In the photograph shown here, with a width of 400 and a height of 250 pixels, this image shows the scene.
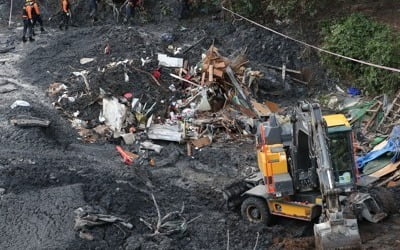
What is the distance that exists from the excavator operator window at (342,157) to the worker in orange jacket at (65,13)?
15708 mm

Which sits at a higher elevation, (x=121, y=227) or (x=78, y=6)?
(x=78, y=6)

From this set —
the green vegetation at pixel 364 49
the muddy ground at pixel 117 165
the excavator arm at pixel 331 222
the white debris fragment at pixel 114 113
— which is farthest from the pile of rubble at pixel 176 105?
the excavator arm at pixel 331 222

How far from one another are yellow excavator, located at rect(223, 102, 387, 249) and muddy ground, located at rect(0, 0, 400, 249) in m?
0.43

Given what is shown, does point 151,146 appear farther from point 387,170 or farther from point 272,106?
point 387,170

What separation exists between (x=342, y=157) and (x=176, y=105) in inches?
314

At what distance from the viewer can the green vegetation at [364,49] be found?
19.4 metres

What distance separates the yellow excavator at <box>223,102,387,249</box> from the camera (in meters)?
11.6

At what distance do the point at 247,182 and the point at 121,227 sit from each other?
338 cm

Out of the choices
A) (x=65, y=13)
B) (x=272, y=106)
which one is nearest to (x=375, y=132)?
(x=272, y=106)

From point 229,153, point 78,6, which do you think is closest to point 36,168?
point 229,153

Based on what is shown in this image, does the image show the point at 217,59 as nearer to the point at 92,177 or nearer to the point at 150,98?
the point at 150,98

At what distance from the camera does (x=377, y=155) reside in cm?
1553

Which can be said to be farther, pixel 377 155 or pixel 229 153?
pixel 229 153

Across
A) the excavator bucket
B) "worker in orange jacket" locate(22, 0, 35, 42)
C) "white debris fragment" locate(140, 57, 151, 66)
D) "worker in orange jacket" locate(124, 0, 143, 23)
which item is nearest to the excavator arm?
the excavator bucket
